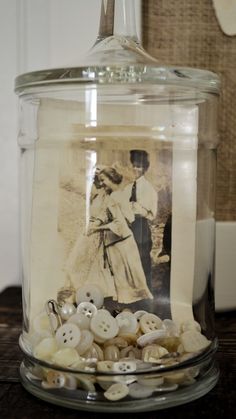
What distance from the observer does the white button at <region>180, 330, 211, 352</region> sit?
1.44 ft

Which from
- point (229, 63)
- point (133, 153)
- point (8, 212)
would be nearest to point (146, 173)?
point (133, 153)

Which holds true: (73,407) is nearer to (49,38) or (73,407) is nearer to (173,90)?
(173,90)

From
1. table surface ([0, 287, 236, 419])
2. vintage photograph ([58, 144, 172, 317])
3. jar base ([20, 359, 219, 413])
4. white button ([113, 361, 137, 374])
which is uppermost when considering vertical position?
vintage photograph ([58, 144, 172, 317])

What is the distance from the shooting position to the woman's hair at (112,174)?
45 centimetres

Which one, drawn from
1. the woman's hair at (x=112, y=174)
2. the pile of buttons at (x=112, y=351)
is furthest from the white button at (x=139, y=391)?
the woman's hair at (x=112, y=174)

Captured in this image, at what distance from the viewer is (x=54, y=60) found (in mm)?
750

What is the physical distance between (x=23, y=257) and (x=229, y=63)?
345mm

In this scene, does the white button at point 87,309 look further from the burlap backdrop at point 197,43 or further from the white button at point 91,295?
the burlap backdrop at point 197,43

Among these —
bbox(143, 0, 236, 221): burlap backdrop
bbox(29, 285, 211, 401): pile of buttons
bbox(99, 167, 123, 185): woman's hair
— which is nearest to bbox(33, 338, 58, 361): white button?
bbox(29, 285, 211, 401): pile of buttons

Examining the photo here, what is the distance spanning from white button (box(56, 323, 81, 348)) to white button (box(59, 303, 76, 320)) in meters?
0.02

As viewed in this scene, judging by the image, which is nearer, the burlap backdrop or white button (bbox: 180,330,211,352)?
white button (bbox: 180,330,211,352)

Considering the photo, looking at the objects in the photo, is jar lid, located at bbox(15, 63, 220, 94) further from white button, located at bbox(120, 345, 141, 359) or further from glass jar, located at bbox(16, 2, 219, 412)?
white button, located at bbox(120, 345, 141, 359)

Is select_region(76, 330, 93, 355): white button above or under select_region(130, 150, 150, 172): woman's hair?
under

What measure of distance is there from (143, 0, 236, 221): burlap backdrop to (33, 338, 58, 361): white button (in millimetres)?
336
